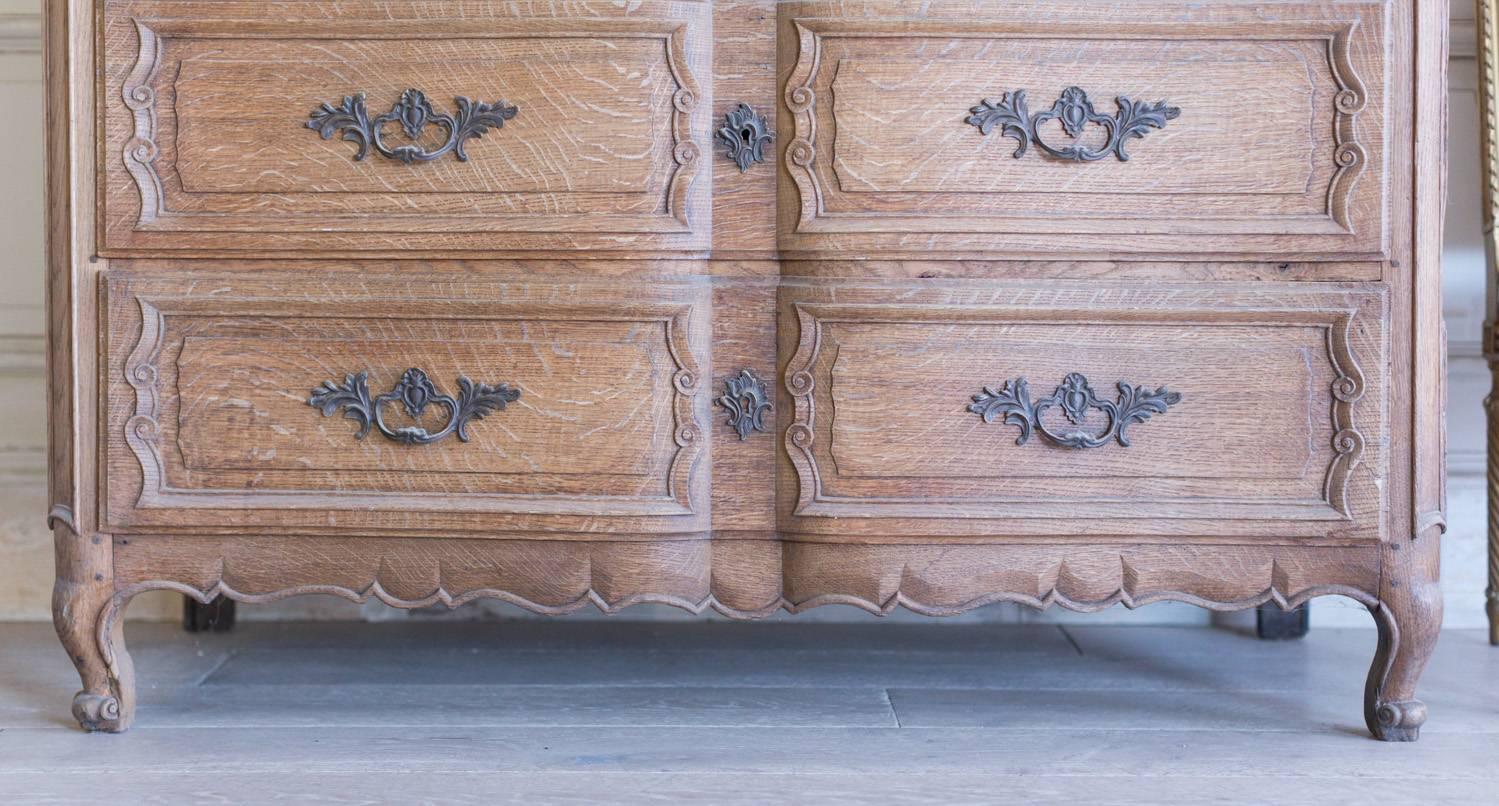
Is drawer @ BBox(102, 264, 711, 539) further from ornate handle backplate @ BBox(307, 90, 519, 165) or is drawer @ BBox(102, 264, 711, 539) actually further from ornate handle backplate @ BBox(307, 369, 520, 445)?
ornate handle backplate @ BBox(307, 90, 519, 165)

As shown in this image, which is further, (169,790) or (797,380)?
(797,380)

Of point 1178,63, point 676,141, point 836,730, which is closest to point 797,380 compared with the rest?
point 676,141

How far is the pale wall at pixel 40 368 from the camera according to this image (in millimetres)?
1821

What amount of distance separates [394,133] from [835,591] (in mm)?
659

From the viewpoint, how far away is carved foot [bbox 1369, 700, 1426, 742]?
4.18 feet

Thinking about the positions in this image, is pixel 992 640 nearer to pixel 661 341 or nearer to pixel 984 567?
pixel 984 567

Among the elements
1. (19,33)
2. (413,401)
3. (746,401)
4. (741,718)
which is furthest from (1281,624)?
(19,33)

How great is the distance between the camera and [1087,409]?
123 centimetres

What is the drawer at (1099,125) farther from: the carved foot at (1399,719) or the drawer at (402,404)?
the carved foot at (1399,719)

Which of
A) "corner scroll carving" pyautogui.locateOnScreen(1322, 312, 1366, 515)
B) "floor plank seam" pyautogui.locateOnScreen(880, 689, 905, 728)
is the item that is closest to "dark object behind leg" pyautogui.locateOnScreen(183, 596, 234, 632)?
"floor plank seam" pyautogui.locateOnScreen(880, 689, 905, 728)

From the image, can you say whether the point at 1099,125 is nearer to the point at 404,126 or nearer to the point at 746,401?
the point at 746,401

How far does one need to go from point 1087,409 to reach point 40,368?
1550 mm

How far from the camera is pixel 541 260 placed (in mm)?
1234

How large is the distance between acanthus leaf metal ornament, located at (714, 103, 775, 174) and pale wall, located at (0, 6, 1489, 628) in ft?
3.00
